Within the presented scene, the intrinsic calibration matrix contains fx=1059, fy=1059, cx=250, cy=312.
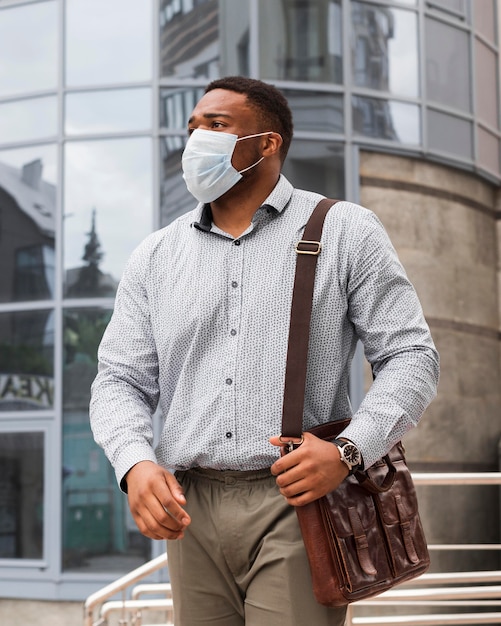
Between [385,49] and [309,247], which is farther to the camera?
[385,49]

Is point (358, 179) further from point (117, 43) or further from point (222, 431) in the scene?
point (222, 431)

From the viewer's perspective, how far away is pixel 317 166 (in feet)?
37.4

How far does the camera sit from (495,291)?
13.6 metres

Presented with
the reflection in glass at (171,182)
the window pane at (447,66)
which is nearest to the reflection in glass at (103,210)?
the reflection in glass at (171,182)

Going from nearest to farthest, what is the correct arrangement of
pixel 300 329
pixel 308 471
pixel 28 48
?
pixel 308 471 → pixel 300 329 → pixel 28 48

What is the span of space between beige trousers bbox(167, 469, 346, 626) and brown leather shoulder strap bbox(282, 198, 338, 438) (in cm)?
20

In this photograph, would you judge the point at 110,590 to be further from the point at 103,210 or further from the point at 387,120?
the point at 387,120

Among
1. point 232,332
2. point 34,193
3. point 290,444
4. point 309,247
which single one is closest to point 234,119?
point 309,247

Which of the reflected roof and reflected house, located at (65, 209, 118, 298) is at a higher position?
the reflected roof

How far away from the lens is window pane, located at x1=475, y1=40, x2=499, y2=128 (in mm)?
13062

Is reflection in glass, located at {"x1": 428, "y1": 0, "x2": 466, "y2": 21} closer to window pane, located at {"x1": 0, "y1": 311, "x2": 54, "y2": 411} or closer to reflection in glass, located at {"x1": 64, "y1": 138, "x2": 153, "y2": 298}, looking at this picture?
reflection in glass, located at {"x1": 64, "y1": 138, "x2": 153, "y2": 298}

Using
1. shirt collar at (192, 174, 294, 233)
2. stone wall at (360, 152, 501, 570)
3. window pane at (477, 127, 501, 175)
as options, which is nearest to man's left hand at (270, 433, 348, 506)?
shirt collar at (192, 174, 294, 233)

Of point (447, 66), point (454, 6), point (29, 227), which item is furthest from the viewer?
point (454, 6)

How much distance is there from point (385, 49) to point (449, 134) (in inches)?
51.7
